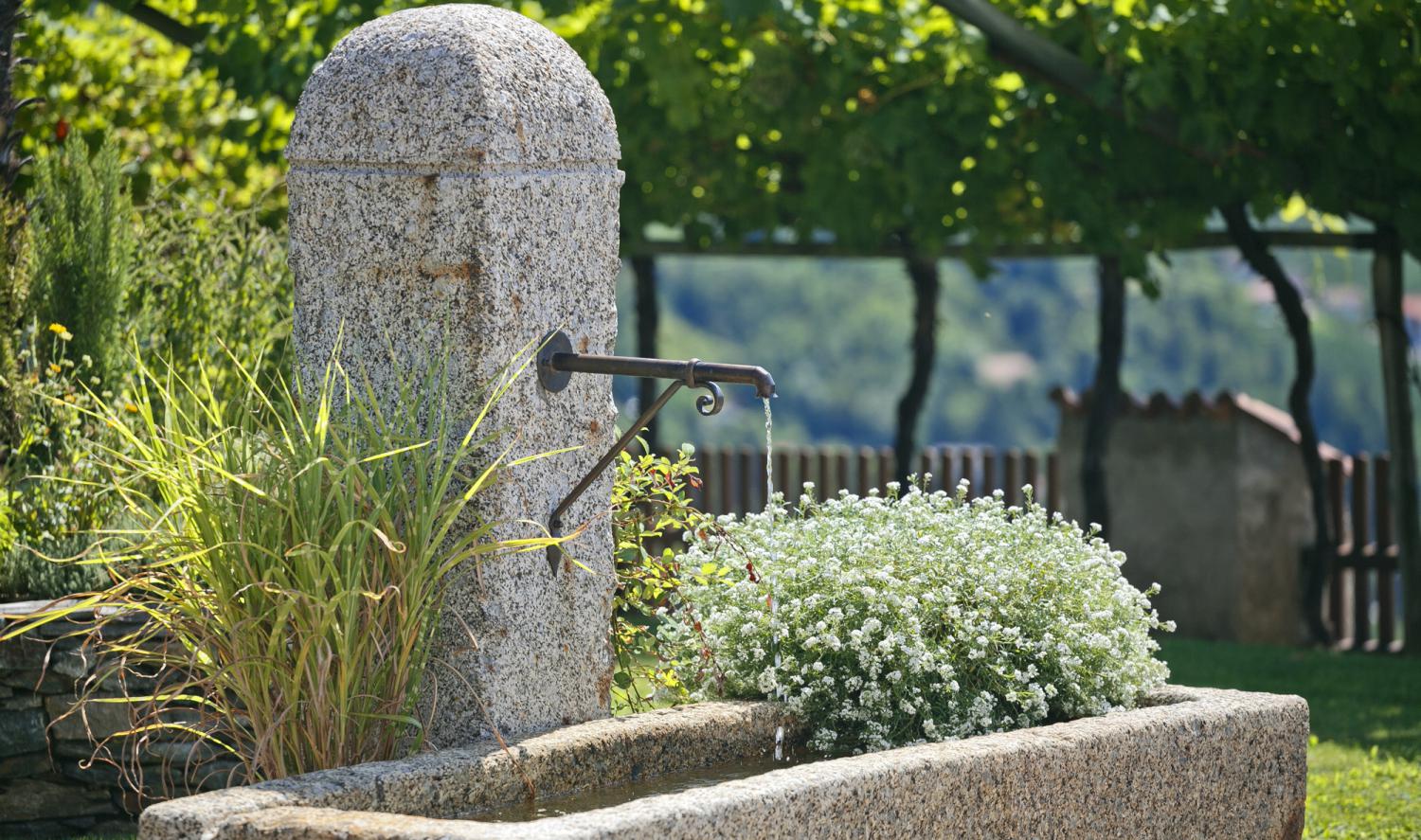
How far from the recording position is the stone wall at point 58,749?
13.9ft

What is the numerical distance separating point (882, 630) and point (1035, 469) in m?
6.24

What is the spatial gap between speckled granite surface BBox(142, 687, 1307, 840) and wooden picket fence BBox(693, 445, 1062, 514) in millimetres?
5646

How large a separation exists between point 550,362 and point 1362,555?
6.58 meters

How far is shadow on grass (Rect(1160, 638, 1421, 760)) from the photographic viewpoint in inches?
236

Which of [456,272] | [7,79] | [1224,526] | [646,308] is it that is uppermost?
[7,79]

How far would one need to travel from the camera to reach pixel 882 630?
12.4 ft

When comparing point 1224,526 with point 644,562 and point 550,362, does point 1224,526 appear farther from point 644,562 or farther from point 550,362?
point 550,362

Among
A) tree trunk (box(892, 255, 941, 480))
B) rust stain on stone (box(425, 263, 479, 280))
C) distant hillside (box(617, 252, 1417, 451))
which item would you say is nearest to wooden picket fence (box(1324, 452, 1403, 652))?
tree trunk (box(892, 255, 941, 480))

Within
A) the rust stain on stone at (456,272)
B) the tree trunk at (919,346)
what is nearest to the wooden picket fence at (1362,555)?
the tree trunk at (919,346)

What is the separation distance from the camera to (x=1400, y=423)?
25.8 ft

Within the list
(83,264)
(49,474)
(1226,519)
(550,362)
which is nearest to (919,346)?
(1226,519)

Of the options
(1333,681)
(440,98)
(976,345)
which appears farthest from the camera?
(976,345)

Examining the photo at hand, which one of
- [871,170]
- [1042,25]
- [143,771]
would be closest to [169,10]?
[871,170]

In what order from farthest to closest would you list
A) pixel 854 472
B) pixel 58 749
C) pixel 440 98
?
pixel 854 472, pixel 58 749, pixel 440 98
